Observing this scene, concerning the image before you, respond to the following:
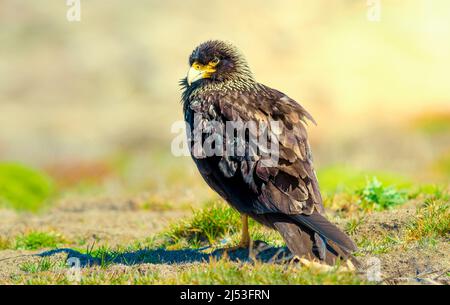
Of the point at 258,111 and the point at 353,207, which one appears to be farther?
the point at 353,207

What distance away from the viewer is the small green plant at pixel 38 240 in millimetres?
8266

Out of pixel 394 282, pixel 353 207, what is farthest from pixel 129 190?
pixel 394 282

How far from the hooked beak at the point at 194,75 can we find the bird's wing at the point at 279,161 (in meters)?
0.47

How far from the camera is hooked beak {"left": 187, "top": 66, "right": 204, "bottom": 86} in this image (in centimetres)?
725

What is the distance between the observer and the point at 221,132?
6598 millimetres

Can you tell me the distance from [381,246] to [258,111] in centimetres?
156

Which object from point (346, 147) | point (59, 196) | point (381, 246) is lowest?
point (381, 246)

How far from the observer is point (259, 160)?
630 cm

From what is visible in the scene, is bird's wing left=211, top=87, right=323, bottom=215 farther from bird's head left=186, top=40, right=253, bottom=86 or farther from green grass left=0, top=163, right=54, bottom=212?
green grass left=0, top=163, right=54, bottom=212

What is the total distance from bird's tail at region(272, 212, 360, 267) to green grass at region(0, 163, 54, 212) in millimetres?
6941

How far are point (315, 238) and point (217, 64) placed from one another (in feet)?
7.61

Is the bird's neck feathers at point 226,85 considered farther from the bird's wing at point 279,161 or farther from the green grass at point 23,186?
the green grass at point 23,186

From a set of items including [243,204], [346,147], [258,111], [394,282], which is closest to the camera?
[394,282]
